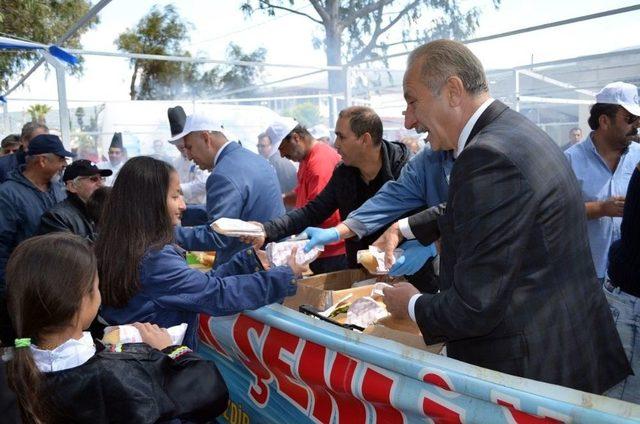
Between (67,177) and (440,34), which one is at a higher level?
(440,34)

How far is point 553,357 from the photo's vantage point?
1675 mm

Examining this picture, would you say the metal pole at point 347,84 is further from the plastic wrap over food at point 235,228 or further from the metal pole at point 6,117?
the metal pole at point 6,117

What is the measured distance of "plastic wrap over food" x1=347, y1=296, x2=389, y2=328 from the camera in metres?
2.50

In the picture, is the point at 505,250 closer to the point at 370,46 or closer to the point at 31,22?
the point at 370,46

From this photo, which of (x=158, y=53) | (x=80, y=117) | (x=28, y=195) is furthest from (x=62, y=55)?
(x=158, y=53)

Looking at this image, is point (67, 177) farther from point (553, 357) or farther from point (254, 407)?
point (553, 357)

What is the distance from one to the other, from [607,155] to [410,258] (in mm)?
1639

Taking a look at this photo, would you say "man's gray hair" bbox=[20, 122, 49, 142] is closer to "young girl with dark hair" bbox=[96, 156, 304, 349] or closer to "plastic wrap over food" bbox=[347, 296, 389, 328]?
"young girl with dark hair" bbox=[96, 156, 304, 349]

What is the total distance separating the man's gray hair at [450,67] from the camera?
1.76 metres

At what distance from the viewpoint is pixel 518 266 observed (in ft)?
5.17

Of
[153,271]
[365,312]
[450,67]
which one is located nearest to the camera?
[450,67]

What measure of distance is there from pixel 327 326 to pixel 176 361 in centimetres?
54

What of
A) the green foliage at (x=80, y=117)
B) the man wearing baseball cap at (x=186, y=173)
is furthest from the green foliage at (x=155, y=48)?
the man wearing baseball cap at (x=186, y=173)

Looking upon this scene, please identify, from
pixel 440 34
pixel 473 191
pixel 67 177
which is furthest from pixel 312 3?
pixel 473 191
